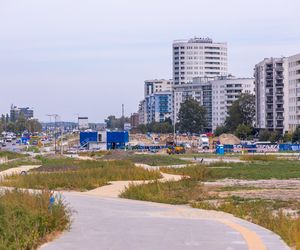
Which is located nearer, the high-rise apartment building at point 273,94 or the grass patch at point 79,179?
the grass patch at point 79,179

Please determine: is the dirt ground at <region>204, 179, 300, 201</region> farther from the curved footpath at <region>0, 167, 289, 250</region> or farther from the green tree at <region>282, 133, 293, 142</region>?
the green tree at <region>282, 133, 293, 142</region>

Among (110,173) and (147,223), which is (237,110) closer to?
(110,173)

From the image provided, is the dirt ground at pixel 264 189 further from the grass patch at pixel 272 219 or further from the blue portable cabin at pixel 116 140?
the blue portable cabin at pixel 116 140

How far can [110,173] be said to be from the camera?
40.1 meters

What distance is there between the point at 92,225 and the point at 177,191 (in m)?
13.8

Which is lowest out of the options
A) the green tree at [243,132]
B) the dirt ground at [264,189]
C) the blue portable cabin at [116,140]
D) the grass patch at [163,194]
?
the dirt ground at [264,189]

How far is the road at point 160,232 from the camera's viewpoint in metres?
12.5

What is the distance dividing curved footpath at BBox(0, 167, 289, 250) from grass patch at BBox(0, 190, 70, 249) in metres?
0.30

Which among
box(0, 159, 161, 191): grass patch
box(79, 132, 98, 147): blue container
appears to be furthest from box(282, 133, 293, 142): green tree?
box(0, 159, 161, 191): grass patch

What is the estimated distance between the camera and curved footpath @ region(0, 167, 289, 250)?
1252 cm

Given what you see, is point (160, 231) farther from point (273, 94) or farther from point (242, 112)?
point (242, 112)

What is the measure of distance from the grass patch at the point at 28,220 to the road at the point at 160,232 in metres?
0.28

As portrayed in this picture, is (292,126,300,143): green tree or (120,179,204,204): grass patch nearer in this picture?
(120,179,204,204): grass patch

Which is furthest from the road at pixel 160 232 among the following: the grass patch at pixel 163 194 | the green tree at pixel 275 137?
the green tree at pixel 275 137
